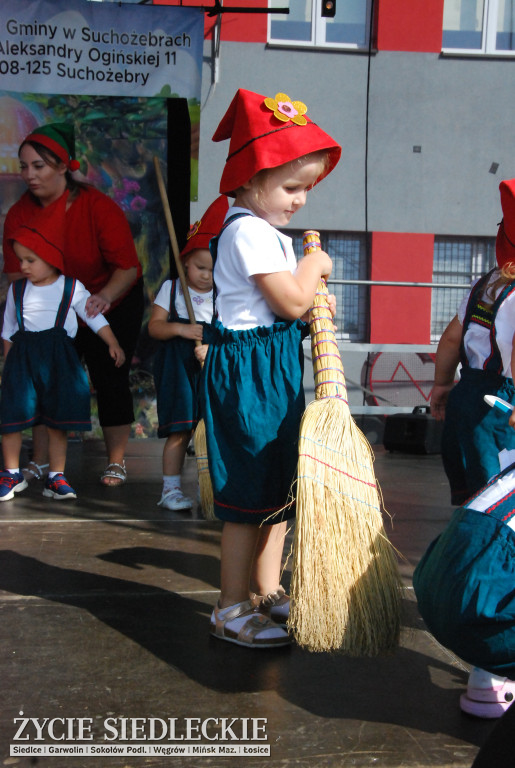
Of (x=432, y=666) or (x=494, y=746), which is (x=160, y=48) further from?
(x=494, y=746)

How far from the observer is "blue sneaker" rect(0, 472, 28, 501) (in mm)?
4459

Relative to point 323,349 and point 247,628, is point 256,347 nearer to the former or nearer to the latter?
point 323,349

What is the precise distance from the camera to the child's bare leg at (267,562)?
8.41ft

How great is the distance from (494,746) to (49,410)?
371cm

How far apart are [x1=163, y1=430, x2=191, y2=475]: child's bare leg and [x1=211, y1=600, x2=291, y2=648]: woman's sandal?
1.88 m

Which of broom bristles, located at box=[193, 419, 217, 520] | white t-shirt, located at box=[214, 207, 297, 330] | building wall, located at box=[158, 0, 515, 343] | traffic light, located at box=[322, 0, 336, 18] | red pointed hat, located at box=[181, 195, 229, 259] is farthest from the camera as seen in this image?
building wall, located at box=[158, 0, 515, 343]

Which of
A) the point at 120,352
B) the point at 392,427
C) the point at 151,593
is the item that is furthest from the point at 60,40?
the point at 151,593

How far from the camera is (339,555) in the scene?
7.22 ft

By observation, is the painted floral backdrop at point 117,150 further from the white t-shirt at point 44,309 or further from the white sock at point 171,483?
the white sock at point 171,483

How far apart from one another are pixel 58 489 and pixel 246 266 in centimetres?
252

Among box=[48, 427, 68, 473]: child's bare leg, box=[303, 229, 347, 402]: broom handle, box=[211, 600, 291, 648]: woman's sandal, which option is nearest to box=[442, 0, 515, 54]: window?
box=[48, 427, 68, 473]: child's bare leg

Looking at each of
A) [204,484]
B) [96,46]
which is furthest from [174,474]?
[96,46]

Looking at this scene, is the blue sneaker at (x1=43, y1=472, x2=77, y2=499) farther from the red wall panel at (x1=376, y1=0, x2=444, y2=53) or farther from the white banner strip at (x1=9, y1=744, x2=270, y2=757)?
the red wall panel at (x1=376, y1=0, x2=444, y2=53)

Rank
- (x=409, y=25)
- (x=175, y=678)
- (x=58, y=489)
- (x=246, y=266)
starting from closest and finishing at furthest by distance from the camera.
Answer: (x=175, y=678)
(x=246, y=266)
(x=58, y=489)
(x=409, y=25)
